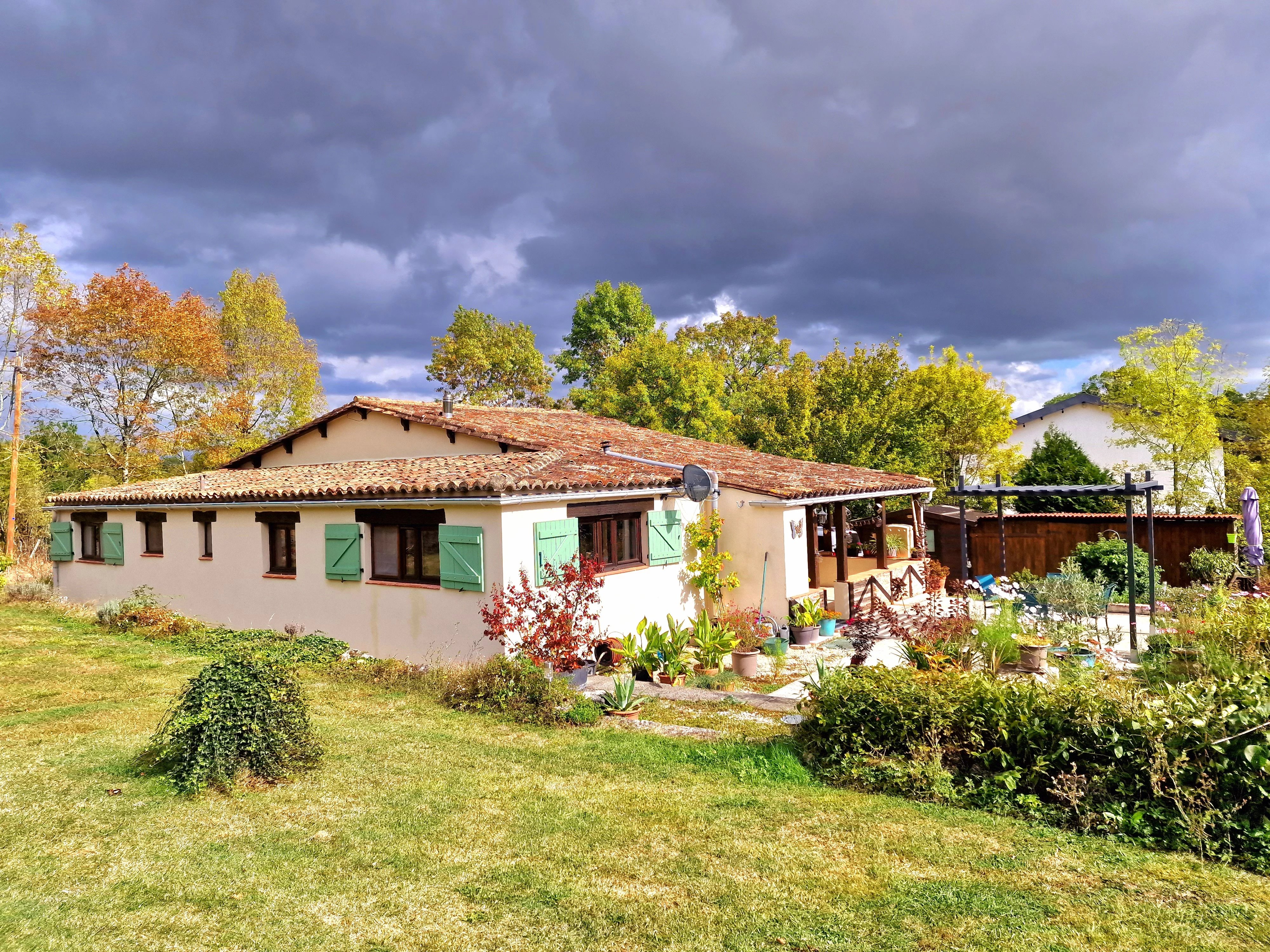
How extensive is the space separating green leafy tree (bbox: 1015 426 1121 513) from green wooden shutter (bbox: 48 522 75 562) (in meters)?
26.9

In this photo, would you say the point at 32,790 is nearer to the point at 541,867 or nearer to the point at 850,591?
the point at 541,867

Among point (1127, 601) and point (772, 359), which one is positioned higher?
point (772, 359)

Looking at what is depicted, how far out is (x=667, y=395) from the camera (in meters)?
32.2

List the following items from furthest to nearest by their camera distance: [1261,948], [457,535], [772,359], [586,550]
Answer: [772,359] < [586,550] < [457,535] < [1261,948]

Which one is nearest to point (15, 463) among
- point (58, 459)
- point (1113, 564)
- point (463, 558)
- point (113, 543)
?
point (113, 543)

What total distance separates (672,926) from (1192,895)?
295 centimetres

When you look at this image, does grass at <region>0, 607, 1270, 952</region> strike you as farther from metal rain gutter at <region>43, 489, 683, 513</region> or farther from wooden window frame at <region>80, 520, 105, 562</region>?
wooden window frame at <region>80, 520, 105, 562</region>

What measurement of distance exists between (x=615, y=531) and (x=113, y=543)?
12762 millimetres

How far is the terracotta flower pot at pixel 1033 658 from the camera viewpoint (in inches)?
398

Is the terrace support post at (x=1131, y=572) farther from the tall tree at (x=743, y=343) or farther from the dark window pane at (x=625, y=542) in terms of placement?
the tall tree at (x=743, y=343)

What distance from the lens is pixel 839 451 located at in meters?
27.8

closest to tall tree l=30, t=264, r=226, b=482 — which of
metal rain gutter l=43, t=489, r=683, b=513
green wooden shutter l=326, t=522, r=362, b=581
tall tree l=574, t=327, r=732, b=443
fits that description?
metal rain gutter l=43, t=489, r=683, b=513

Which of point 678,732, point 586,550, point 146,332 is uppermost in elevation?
point 146,332

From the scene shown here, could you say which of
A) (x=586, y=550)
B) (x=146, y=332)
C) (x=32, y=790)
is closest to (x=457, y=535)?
(x=586, y=550)
